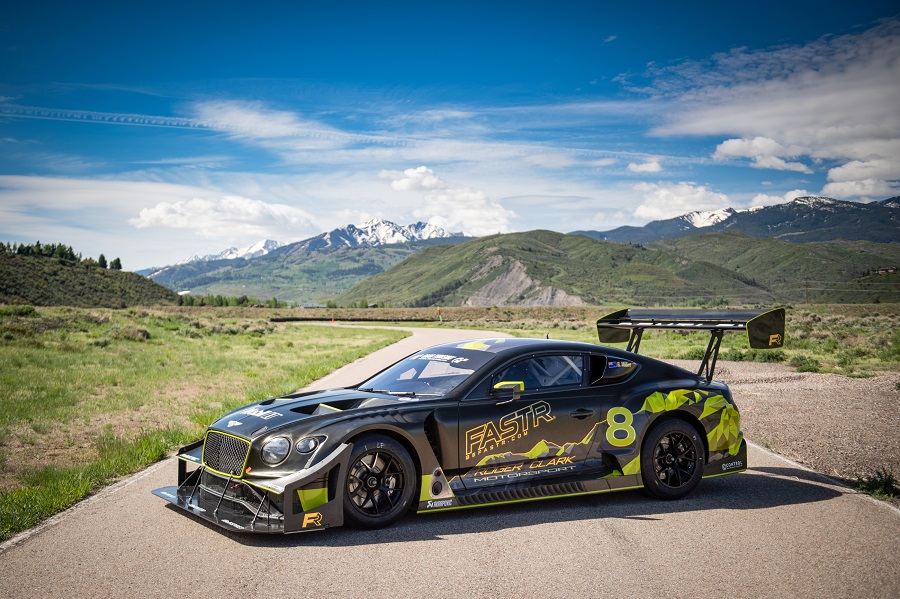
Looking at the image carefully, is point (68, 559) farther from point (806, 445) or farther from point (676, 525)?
point (806, 445)

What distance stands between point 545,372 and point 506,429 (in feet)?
2.63

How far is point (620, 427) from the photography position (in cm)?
720

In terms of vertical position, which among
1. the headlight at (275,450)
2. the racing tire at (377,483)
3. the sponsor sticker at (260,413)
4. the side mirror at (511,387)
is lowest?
the racing tire at (377,483)

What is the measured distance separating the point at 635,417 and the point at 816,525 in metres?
1.80

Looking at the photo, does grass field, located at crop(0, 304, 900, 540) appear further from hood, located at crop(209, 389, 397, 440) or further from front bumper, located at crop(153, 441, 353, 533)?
hood, located at crop(209, 389, 397, 440)

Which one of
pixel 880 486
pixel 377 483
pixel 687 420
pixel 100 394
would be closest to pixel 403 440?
pixel 377 483

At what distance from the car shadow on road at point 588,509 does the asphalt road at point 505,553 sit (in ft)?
0.07

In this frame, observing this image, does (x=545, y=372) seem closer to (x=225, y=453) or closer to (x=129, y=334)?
(x=225, y=453)

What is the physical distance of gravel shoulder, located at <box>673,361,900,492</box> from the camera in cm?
954

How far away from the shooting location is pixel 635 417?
7.27 meters

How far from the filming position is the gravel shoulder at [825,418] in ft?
31.3

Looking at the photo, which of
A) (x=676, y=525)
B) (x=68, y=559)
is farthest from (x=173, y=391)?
(x=676, y=525)

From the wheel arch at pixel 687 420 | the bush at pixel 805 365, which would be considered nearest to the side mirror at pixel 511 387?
the wheel arch at pixel 687 420

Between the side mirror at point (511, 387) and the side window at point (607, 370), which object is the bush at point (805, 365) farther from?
the side mirror at point (511, 387)
